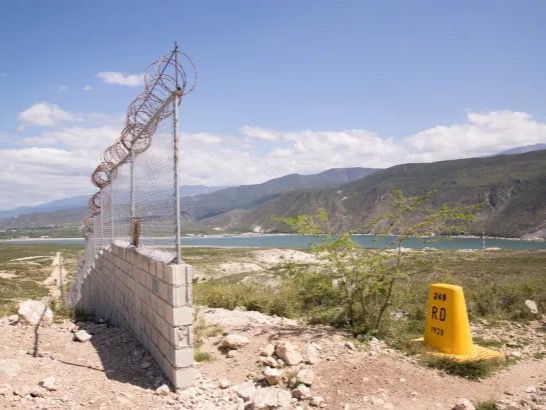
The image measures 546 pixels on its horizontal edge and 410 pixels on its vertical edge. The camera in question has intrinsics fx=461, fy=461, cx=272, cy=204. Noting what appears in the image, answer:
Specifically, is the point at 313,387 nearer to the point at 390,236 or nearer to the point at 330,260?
the point at 330,260

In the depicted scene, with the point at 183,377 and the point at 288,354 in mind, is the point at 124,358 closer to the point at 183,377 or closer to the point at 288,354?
the point at 183,377

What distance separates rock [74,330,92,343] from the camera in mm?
7285

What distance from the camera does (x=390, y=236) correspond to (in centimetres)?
844

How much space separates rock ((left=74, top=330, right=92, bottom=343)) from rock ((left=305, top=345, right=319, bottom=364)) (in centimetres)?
355

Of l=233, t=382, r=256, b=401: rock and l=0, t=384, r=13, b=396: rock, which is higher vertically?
l=0, t=384, r=13, b=396: rock

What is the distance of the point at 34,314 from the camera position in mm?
7941

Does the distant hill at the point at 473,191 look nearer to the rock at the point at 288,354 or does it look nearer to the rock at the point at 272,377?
the rock at the point at 288,354

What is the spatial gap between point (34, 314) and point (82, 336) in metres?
1.25

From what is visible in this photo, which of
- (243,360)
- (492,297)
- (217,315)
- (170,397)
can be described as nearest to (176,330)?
(170,397)

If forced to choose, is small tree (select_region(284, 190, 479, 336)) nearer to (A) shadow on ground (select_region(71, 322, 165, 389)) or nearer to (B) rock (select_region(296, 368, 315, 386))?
(B) rock (select_region(296, 368, 315, 386))

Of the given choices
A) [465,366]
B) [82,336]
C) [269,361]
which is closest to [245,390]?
[269,361]

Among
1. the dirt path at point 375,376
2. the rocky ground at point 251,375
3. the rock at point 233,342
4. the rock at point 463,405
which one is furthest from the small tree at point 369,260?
the rock at point 463,405

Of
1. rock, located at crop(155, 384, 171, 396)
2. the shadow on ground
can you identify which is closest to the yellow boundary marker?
rock, located at crop(155, 384, 171, 396)

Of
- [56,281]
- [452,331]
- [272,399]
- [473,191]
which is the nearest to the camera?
[272,399]
